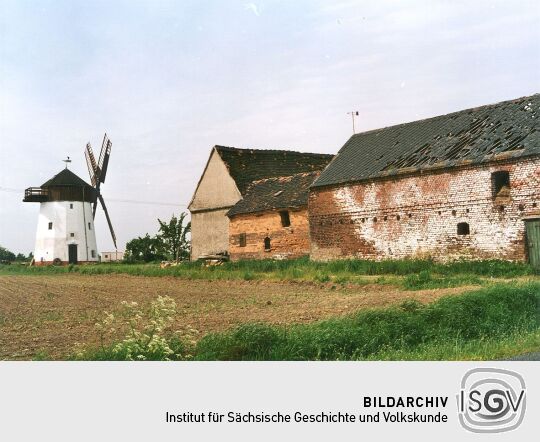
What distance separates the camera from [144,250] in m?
45.7

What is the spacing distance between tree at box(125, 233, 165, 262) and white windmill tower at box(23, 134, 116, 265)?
374cm

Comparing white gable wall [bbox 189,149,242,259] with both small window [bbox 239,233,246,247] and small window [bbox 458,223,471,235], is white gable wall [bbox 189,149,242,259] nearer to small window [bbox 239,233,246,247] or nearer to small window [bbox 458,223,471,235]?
small window [bbox 239,233,246,247]

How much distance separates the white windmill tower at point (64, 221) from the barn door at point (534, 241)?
35231mm

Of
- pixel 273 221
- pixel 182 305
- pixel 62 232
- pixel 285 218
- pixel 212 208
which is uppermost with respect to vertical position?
pixel 212 208

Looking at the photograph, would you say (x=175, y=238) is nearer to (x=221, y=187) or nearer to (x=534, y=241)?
(x=221, y=187)

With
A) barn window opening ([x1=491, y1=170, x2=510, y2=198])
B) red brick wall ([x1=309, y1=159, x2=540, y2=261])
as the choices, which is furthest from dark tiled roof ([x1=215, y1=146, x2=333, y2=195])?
barn window opening ([x1=491, y1=170, x2=510, y2=198])

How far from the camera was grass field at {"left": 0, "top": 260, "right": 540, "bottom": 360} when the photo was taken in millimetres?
8875

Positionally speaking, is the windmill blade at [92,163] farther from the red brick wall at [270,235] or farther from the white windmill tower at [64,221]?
the red brick wall at [270,235]

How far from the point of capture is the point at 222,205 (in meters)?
38.5

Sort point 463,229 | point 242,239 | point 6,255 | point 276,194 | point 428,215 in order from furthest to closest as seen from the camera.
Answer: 1. point 6,255
2. point 242,239
3. point 276,194
4. point 428,215
5. point 463,229

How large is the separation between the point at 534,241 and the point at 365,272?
6427 mm

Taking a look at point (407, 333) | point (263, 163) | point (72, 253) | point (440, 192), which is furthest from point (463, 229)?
point (72, 253)

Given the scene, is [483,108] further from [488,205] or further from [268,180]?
[268,180]

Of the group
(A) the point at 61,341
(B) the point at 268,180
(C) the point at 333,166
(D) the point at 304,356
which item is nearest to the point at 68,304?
(A) the point at 61,341
